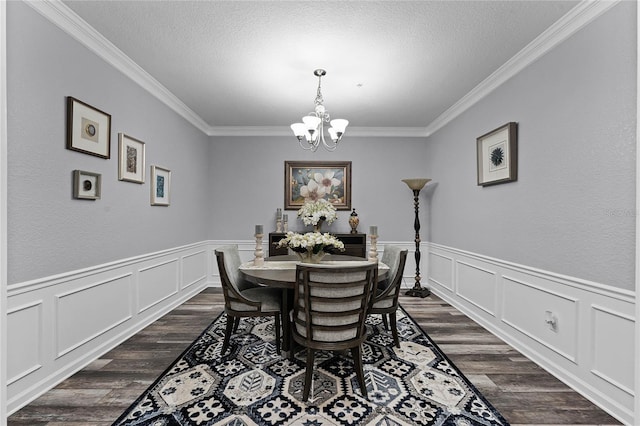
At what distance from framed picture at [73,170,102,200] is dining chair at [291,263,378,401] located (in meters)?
1.83

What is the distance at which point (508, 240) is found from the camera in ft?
9.55

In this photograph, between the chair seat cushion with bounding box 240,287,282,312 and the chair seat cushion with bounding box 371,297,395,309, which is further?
the chair seat cushion with bounding box 371,297,395,309

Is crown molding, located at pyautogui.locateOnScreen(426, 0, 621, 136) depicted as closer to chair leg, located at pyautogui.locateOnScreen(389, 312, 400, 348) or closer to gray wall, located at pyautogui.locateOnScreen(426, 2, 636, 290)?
gray wall, located at pyautogui.locateOnScreen(426, 2, 636, 290)

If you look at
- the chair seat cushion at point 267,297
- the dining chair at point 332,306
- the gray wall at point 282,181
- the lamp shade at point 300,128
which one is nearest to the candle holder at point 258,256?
the chair seat cushion at point 267,297

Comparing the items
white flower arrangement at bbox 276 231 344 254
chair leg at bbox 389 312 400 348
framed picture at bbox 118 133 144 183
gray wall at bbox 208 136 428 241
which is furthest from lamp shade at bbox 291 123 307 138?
gray wall at bbox 208 136 428 241

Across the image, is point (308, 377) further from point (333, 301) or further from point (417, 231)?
point (417, 231)

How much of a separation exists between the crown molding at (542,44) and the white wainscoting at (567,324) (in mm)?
1803

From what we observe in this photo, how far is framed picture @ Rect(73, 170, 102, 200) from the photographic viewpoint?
7.48 ft

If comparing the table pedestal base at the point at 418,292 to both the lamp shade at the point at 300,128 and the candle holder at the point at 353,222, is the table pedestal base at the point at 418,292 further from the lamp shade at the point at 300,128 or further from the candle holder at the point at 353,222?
the lamp shade at the point at 300,128

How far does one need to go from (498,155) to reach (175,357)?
3.60m

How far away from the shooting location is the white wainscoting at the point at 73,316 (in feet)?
6.14

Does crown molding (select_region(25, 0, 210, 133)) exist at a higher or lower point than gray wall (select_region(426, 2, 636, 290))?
higher

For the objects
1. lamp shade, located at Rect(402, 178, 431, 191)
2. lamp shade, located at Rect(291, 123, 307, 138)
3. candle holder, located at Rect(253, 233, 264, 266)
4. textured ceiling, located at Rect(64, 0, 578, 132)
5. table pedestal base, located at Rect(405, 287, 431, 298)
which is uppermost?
textured ceiling, located at Rect(64, 0, 578, 132)

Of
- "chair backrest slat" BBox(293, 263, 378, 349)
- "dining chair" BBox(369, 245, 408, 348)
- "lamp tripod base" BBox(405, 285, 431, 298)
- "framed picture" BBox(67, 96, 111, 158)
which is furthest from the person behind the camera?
"lamp tripod base" BBox(405, 285, 431, 298)
